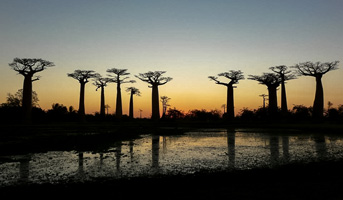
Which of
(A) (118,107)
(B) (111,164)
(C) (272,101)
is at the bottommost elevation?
(B) (111,164)

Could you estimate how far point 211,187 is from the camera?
543cm

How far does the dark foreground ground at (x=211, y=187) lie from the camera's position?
191 inches

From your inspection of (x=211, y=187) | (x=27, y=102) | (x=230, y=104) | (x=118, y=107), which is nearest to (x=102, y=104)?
(x=118, y=107)

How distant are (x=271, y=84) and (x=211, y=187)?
143 feet

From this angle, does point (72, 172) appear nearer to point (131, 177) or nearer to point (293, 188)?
point (131, 177)

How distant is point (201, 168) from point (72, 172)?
3.26 metres

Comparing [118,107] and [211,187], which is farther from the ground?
[118,107]

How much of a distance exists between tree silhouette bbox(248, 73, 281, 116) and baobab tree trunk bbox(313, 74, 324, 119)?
7.24m

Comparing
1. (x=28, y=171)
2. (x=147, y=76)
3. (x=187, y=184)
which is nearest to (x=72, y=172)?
(x=28, y=171)

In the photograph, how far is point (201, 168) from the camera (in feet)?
24.9

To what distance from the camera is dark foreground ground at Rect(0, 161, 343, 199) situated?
4.85m

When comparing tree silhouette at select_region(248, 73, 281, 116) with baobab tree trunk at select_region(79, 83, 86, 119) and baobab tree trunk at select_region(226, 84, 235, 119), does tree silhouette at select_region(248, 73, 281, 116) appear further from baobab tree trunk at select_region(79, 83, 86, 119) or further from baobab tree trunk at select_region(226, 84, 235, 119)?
baobab tree trunk at select_region(79, 83, 86, 119)

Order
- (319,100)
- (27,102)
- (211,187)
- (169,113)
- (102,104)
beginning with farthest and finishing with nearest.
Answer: (169,113), (102,104), (319,100), (27,102), (211,187)

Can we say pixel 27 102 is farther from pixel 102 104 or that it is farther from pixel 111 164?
pixel 111 164
